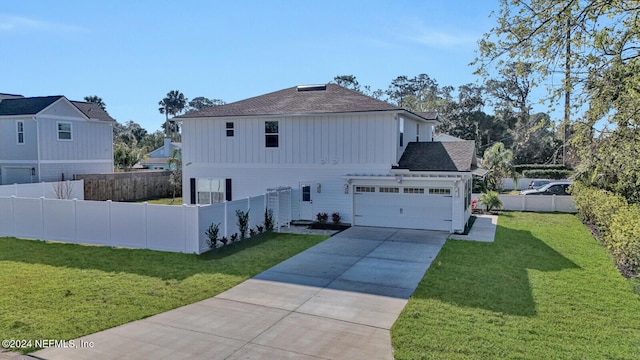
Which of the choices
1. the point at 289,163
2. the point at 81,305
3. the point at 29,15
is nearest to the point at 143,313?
the point at 81,305

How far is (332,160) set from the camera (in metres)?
17.2

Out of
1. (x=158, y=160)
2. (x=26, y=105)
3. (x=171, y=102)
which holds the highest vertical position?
(x=171, y=102)

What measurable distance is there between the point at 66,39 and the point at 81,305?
1409 cm

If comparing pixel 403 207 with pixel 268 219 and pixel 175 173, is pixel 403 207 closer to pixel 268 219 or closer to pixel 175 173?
pixel 268 219

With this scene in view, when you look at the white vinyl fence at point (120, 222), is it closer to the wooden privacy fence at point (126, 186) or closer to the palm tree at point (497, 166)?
the wooden privacy fence at point (126, 186)

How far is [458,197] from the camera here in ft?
51.0

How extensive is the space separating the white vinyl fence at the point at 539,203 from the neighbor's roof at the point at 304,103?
9.47 metres

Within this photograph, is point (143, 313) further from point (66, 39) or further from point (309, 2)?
point (66, 39)

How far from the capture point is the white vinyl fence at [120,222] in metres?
11.9

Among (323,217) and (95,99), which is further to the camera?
(95,99)

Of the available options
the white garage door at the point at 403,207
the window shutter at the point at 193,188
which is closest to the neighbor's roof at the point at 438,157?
the white garage door at the point at 403,207

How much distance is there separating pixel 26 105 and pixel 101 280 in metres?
19.9

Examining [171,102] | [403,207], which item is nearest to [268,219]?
[403,207]

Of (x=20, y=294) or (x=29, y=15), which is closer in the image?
(x=20, y=294)
